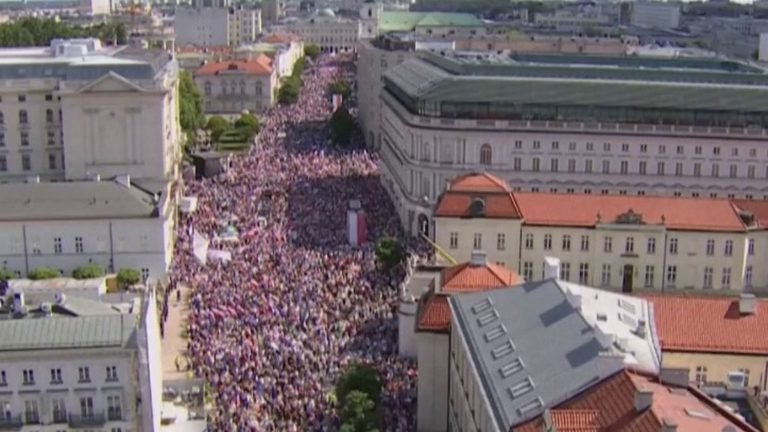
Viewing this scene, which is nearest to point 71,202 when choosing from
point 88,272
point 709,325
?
point 88,272

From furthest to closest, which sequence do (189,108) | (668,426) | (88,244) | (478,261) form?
(189,108), (88,244), (478,261), (668,426)

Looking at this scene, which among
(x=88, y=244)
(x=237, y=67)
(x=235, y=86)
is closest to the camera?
(x=88, y=244)

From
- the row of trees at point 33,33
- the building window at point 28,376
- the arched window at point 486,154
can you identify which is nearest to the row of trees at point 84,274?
the building window at point 28,376

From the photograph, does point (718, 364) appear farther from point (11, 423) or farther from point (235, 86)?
point (235, 86)

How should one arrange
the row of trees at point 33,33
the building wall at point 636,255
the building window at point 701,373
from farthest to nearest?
the row of trees at point 33,33 → the building wall at point 636,255 → the building window at point 701,373

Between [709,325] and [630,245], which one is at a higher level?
[709,325]

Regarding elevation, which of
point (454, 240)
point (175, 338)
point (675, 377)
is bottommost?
point (175, 338)

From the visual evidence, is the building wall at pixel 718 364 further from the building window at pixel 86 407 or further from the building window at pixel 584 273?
the building window at pixel 86 407
